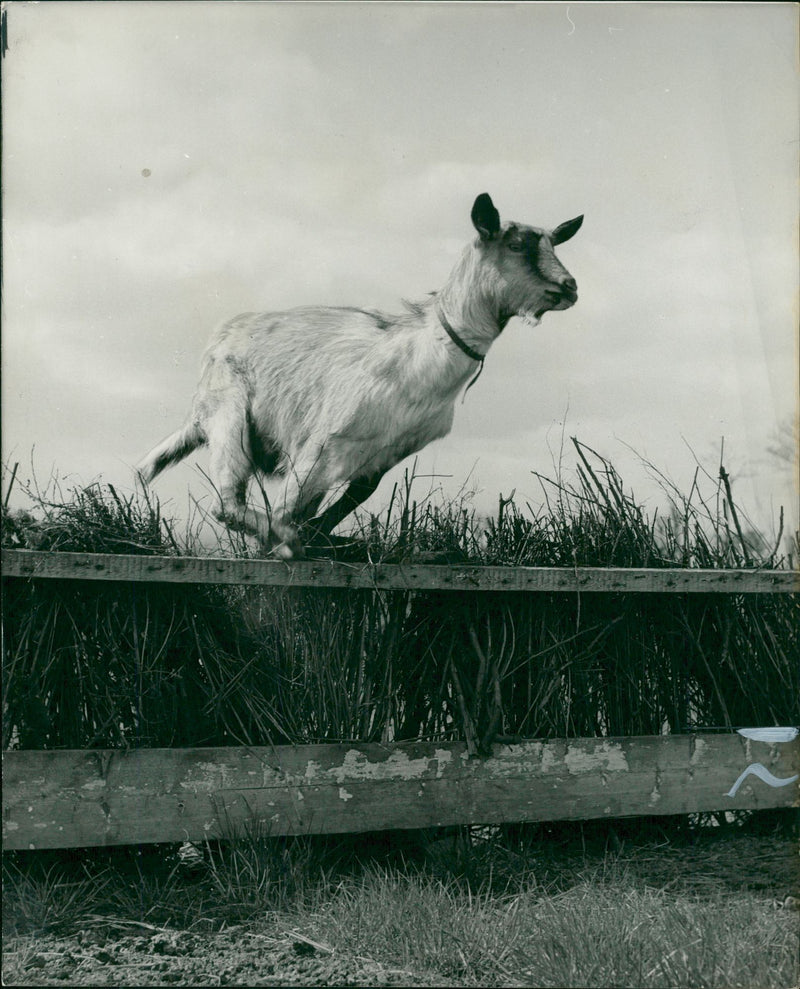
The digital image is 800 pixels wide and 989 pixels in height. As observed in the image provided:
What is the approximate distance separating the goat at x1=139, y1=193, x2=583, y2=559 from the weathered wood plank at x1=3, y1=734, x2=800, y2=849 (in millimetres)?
872

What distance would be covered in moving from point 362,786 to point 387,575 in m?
0.73

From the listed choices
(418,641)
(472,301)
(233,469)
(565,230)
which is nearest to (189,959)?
(418,641)

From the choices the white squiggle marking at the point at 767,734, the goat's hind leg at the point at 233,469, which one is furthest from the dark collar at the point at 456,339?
the white squiggle marking at the point at 767,734

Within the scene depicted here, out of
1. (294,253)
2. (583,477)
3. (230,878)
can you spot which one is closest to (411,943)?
(230,878)

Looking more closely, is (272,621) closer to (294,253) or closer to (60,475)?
(60,475)

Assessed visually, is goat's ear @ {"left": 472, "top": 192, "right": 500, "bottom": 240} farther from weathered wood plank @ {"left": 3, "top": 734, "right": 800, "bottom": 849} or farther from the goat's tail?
weathered wood plank @ {"left": 3, "top": 734, "right": 800, "bottom": 849}

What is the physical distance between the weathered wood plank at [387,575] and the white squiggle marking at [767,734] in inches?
20.8

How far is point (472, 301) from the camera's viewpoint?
3.54 m

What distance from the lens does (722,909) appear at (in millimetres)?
3057

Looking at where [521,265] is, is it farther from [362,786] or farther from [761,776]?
[761,776]

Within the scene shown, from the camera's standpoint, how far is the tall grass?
3072 mm

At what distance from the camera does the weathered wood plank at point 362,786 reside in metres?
2.95

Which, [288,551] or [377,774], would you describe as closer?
[377,774]

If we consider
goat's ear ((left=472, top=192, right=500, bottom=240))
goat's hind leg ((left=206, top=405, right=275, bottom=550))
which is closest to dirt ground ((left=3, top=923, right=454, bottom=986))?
goat's hind leg ((left=206, top=405, right=275, bottom=550))
